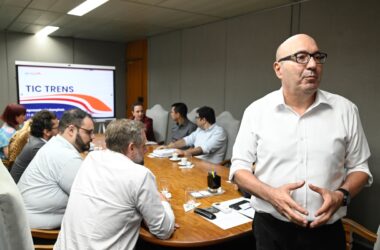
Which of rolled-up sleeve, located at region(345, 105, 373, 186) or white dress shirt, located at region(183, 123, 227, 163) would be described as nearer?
rolled-up sleeve, located at region(345, 105, 373, 186)

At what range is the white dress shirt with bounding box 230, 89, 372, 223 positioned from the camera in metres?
1.20

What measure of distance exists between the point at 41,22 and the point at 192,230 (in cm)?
462

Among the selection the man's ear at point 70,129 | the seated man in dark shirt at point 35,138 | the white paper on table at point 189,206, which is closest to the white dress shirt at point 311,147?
the white paper on table at point 189,206

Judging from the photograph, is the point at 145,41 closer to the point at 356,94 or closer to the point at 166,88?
the point at 166,88

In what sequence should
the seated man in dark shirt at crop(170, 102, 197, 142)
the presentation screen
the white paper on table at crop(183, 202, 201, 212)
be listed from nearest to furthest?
the white paper on table at crop(183, 202, 201, 212)
the seated man in dark shirt at crop(170, 102, 197, 142)
the presentation screen

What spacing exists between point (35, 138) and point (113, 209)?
5.00 ft

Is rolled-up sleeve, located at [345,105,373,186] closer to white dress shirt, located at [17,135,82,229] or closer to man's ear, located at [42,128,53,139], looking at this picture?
white dress shirt, located at [17,135,82,229]

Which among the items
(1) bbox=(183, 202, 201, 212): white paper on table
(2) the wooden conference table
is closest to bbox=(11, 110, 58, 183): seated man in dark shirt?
(2) the wooden conference table

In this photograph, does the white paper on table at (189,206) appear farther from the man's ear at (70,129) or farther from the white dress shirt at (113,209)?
the man's ear at (70,129)

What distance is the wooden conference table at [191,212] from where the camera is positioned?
1552 millimetres

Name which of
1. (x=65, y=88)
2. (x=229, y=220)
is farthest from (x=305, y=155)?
(x=65, y=88)

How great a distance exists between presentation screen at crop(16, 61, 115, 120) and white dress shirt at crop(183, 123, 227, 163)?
3.25 m

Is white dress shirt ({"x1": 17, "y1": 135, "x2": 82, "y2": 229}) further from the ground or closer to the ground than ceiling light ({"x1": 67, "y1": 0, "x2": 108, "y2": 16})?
closer to the ground

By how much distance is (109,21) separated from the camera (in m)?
4.76
